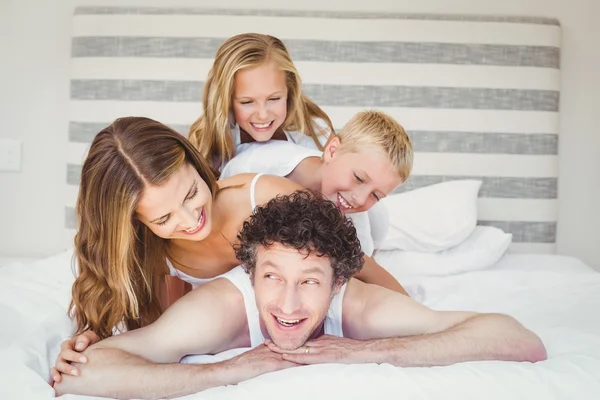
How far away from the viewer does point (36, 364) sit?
5.12 feet

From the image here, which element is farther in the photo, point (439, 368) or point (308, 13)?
point (308, 13)

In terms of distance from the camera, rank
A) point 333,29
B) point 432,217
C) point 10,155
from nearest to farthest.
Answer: point 432,217
point 333,29
point 10,155

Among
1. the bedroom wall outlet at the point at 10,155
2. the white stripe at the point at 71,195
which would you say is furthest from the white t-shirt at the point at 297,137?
the bedroom wall outlet at the point at 10,155

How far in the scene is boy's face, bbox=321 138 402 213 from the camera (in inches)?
80.2

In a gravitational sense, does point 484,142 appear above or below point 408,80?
below

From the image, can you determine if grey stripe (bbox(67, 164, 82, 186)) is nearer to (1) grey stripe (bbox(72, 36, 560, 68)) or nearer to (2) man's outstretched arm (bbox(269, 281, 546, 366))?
(1) grey stripe (bbox(72, 36, 560, 68))

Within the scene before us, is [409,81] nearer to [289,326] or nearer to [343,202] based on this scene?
[343,202]

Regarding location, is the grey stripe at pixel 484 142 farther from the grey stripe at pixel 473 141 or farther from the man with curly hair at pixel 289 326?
the man with curly hair at pixel 289 326

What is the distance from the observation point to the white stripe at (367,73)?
3254 mm

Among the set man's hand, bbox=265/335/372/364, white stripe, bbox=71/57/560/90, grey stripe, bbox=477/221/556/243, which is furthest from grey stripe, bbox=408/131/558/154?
man's hand, bbox=265/335/372/364

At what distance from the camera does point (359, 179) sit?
→ 205cm

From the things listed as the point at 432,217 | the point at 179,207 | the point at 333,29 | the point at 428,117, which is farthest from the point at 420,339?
the point at 333,29

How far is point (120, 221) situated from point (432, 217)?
5.08ft

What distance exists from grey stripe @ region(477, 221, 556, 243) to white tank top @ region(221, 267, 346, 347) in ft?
5.53
